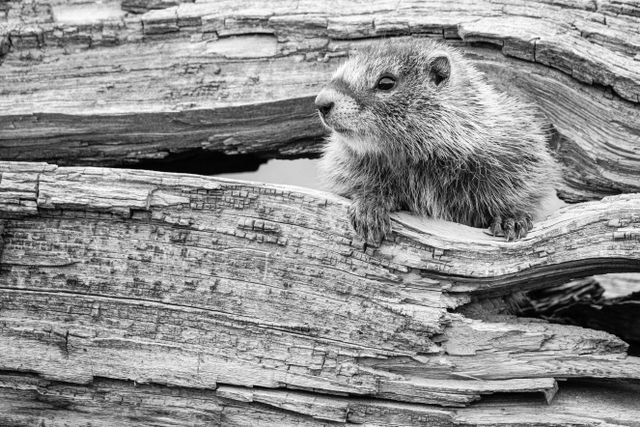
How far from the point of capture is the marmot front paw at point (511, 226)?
18.0 feet

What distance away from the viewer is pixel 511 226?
5590 millimetres

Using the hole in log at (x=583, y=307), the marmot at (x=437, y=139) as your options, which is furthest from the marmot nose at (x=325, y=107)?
the hole in log at (x=583, y=307)

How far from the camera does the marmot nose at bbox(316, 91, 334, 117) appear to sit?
18.2 ft

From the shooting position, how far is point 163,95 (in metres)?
6.72

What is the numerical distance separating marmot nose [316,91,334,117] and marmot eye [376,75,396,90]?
21.7 inches

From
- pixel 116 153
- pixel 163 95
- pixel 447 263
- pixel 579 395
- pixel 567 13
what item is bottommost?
pixel 579 395

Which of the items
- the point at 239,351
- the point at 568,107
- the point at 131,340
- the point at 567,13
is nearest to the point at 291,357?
the point at 239,351

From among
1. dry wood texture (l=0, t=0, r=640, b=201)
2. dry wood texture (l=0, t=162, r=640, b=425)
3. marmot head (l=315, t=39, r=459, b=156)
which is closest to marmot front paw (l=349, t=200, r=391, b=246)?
dry wood texture (l=0, t=162, r=640, b=425)

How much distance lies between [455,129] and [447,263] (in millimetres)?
1294

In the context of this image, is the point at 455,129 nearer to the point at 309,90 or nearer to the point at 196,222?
the point at 309,90

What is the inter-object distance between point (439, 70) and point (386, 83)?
447 mm

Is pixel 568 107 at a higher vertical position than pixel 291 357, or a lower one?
higher

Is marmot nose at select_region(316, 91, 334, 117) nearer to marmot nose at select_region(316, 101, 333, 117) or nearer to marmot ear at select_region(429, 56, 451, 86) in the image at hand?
marmot nose at select_region(316, 101, 333, 117)

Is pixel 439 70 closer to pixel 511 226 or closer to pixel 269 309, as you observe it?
pixel 511 226
